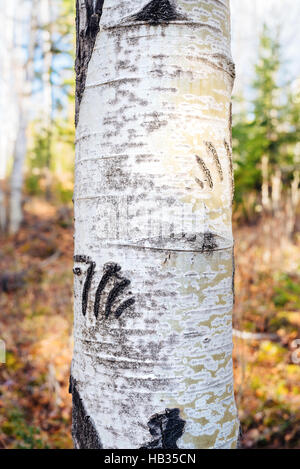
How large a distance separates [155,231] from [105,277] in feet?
0.59

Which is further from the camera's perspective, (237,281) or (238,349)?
(237,281)

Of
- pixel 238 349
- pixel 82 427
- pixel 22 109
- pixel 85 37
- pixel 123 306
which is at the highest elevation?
pixel 22 109

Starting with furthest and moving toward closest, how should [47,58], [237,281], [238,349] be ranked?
1. [47,58]
2. [237,281]
3. [238,349]

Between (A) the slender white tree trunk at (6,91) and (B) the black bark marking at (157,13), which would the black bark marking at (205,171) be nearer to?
(B) the black bark marking at (157,13)

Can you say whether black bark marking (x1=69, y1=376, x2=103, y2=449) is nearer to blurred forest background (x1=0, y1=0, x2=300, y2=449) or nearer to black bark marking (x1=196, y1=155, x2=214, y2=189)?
black bark marking (x1=196, y1=155, x2=214, y2=189)

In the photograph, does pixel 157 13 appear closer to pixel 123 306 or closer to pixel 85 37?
pixel 85 37

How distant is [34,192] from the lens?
42.7 ft

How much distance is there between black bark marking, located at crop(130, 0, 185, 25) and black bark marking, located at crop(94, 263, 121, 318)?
618mm

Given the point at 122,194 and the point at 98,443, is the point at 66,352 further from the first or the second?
the point at 122,194

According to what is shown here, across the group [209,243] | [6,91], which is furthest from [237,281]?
[6,91]

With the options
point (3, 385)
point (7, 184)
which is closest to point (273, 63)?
point (3, 385)

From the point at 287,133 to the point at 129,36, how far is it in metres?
7.85

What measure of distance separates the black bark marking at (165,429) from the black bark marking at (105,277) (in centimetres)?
30

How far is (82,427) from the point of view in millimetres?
1043
